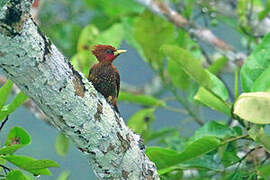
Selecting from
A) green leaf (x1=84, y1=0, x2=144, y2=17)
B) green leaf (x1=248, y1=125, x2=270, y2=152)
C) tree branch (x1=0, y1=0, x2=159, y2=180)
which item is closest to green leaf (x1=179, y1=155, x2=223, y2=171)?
green leaf (x1=248, y1=125, x2=270, y2=152)

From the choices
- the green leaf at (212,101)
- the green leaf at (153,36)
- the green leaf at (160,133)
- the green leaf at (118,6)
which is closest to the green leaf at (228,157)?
the green leaf at (212,101)

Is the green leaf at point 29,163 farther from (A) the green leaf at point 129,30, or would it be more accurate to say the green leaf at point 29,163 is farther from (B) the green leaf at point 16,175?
(A) the green leaf at point 129,30

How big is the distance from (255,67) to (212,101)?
161 millimetres

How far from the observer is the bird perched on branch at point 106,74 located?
162 cm

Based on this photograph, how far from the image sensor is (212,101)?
6.12 feet

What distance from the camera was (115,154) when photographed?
1.38 metres

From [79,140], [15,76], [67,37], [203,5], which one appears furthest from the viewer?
[67,37]

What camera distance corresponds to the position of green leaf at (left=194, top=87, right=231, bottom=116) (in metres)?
1.86

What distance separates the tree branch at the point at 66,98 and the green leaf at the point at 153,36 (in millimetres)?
1195

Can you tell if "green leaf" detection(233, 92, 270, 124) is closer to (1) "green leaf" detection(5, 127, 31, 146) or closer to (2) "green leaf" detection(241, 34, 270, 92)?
(2) "green leaf" detection(241, 34, 270, 92)

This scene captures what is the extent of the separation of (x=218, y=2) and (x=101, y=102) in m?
1.83

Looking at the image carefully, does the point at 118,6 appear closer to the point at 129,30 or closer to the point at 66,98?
the point at 129,30

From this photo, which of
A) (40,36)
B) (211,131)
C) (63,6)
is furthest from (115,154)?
(63,6)

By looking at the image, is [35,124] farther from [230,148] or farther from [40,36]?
[40,36]
